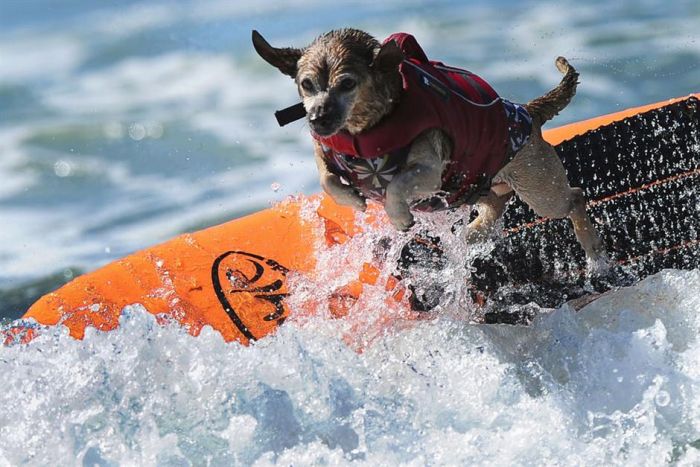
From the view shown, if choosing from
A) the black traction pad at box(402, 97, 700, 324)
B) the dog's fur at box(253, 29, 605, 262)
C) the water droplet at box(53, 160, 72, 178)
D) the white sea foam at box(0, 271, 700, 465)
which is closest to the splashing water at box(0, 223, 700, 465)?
the white sea foam at box(0, 271, 700, 465)

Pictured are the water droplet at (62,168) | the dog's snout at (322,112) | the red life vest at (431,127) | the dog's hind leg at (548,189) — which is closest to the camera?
the dog's snout at (322,112)

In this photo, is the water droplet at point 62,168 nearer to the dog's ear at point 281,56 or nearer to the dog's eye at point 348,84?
the dog's ear at point 281,56

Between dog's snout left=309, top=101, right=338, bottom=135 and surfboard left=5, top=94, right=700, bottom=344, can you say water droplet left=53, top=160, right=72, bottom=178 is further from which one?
dog's snout left=309, top=101, right=338, bottom=135

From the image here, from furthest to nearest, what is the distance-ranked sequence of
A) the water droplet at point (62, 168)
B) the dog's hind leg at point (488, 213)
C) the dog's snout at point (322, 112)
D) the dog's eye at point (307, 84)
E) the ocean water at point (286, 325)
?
the water droplet at point (62, 168)
the dog's hind leg at point (488, 213)
the ocean water at point (286, 325)
the dog's eye at point (307, 84)
the dog's snout at point (322, 112)

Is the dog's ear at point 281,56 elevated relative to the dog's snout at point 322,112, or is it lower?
elevated

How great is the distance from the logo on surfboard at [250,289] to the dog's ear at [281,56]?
67.1 inches

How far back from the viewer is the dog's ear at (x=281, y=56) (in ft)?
12.7

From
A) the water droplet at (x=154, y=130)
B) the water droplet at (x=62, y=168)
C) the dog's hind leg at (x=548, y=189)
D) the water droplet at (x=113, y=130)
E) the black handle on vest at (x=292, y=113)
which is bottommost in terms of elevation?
the dog's hind leg at (x=548, y=189)

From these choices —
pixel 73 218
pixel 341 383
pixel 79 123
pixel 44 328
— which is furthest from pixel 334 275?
pixel 79 123

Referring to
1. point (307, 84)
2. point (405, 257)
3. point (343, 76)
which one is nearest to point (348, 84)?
point (343, 76)

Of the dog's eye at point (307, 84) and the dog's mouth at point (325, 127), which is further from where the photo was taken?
the dog's eye at point (307, 84)

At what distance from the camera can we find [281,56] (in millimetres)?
3920

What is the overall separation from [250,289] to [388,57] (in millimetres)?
1954

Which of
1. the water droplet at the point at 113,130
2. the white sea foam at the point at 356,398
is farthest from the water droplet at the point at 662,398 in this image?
the water droplet at the point at 113,130
